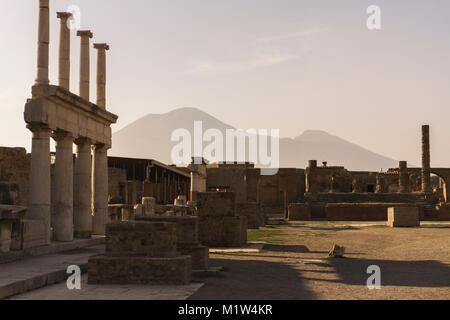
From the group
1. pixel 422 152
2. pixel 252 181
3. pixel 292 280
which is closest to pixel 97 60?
pixel 292 280

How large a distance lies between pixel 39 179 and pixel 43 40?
318 centimetres

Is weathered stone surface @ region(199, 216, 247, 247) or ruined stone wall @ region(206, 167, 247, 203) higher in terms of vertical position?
ruined stone wall @ region(206, 167, 247, 203)

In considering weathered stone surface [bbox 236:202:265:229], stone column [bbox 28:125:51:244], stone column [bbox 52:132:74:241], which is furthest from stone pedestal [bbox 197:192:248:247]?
weathered stone surface [bbox 236:202:265:229]

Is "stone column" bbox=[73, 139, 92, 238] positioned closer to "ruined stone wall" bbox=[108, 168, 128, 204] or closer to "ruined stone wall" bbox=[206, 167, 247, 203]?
"ruined stone wall" bbox=[108, 168, 128, 204]

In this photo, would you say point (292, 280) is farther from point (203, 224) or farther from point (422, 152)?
point (422, 152)

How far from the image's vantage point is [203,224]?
16734 millimetres

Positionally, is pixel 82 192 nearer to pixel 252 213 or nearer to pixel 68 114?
pixel 68 114

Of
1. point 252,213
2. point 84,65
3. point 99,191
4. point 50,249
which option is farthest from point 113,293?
point 252,213

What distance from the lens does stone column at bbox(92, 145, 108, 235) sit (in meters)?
17.0

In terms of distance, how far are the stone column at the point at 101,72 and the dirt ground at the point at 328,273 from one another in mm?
6578

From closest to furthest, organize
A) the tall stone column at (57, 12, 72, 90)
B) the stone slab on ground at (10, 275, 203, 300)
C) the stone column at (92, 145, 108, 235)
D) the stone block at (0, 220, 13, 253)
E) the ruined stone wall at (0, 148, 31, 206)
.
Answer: the stone slab on ground at (10, 275, 203, 300), the stone block at (0, 220, 13, 253), the tall stone column at (57, 12, 72, 90), the stone column at (92, 145, 108, 235), the ruined stone wall at (0, 148, 31, 206)

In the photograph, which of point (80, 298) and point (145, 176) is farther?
point (145, 176)

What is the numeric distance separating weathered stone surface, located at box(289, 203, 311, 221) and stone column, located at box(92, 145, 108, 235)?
79.4 feet
